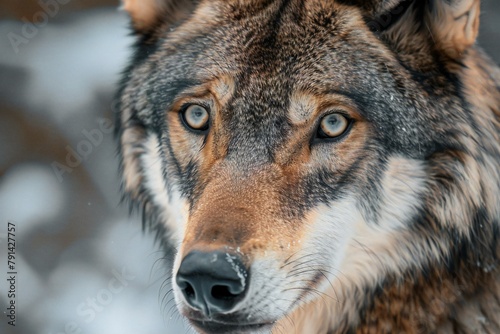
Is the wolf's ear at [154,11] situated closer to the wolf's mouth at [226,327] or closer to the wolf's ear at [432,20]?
the wolf's ear at [432,20]

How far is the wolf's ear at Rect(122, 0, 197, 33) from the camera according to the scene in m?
3.27

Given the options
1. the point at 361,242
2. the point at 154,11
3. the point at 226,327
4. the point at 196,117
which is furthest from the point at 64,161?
the point at 226,327

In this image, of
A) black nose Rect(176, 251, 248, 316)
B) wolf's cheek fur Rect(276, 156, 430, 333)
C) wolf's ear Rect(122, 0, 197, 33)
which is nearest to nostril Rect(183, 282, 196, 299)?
black nose Rect(176, 251, 248, 316)

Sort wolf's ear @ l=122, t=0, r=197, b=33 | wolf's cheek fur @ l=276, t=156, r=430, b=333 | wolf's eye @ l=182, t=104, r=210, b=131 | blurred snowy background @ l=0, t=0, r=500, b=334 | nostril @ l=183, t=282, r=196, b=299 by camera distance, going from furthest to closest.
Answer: blurred snowy background @ l=0, t=0, r=500, b=334
wolf's ear @ l=122, t=0, r=197, b=33
wolf's eye @ l=182, t=104, r=210, b=131
wolf's cheek fur @ l=276, t=156, r=430, b=333
nostril @ l=183, t=282, r=196, b=299

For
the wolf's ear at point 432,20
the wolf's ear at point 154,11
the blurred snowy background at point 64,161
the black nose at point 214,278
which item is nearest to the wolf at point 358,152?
the wolf's ear at point 432,20

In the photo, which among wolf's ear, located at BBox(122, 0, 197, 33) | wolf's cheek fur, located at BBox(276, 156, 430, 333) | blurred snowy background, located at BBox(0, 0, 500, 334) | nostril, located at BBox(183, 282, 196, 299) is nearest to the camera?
nostril, located at BBox(183, 282, 196, 299)

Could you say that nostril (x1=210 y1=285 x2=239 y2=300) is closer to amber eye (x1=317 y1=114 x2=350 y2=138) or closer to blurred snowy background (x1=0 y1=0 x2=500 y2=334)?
amber eye (x1=317 y1=114 x2=350 y2=138)

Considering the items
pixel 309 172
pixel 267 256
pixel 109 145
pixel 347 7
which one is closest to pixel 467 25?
pixel 347 7

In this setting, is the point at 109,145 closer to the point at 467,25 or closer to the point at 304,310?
the point at 304,310

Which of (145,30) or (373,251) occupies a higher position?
(145,30)

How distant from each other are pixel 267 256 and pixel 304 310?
2.21 feet

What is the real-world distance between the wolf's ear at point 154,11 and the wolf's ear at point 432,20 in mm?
868

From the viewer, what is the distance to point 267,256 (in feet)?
7.70

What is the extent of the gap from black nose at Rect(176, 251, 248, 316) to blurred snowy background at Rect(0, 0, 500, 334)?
146 inches
